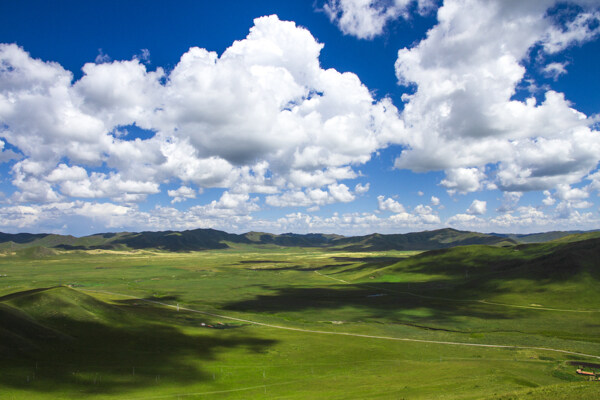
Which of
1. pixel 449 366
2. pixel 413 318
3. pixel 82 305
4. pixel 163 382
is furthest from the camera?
pixel 413 318

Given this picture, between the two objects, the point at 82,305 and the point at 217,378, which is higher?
the point at 82,305

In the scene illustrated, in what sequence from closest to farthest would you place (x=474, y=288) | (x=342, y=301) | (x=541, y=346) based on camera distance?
(x=541, y=346) < (x=342, y=301) < (x=474, y=288)

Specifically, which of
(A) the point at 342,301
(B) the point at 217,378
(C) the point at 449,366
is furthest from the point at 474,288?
(B) the point at 217,378

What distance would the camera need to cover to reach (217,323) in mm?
124688

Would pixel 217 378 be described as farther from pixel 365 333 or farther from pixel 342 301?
pixel 342 301

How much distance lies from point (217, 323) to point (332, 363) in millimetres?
59580

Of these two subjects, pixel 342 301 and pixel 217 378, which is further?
pixel 342 301

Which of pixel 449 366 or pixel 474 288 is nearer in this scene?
pixel 449 366

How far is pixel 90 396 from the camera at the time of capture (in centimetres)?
5584

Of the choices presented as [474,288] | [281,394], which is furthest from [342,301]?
[281,394]

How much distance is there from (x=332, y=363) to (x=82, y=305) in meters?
78.0

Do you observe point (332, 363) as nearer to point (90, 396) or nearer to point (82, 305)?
point (90, 396)

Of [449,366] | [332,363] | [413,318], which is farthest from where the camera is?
[413,318]

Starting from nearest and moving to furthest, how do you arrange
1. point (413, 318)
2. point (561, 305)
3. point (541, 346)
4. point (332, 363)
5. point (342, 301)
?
point (332, 363) < point (541, 346) < point (413, 318) < point (561, 305) < point (342, 301)
